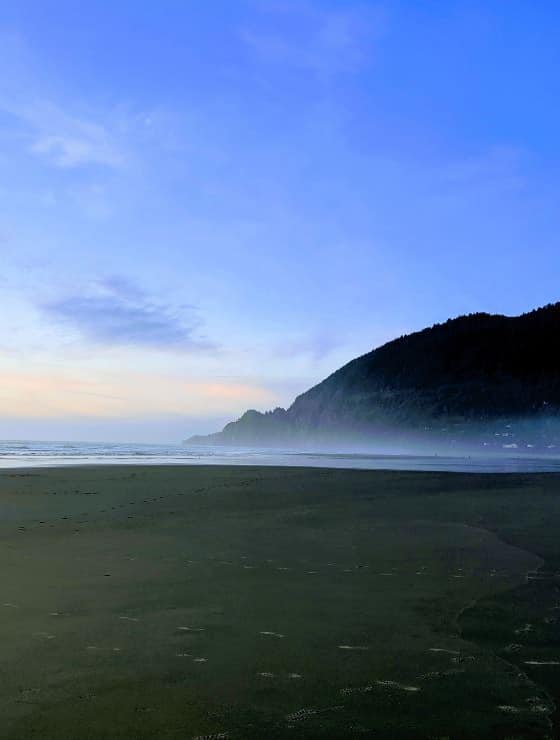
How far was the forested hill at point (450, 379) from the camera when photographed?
385 ft

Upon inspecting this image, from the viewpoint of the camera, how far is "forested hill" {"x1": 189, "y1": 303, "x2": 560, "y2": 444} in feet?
385

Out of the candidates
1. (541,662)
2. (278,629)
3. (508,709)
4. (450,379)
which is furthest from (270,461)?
(450,379)

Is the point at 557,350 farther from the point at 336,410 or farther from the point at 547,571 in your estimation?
the point at 547,571

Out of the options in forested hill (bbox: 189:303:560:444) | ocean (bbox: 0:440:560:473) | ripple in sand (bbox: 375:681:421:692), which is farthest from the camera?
forested hill (bbox: 189:303:560:444)

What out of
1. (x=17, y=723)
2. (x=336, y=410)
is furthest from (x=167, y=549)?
(x=336, y=410)

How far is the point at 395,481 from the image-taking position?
2430cm

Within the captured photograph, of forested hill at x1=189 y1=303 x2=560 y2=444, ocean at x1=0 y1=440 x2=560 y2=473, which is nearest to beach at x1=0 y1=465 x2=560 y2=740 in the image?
ocean at x1=0 y1=440 x2=560 y2=473

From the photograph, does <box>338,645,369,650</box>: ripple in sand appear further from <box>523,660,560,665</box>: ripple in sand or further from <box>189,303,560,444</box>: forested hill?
A: <box>189,303,560,444</box>: forested hill

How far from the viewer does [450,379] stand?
132 metres

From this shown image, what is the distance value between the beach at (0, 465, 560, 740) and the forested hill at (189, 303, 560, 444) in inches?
4164

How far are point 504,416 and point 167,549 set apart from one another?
11080cm

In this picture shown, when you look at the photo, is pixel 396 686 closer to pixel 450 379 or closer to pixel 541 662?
pixel 541 662

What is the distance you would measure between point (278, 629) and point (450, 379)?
132m

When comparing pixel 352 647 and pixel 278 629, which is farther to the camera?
pixel 278 629
